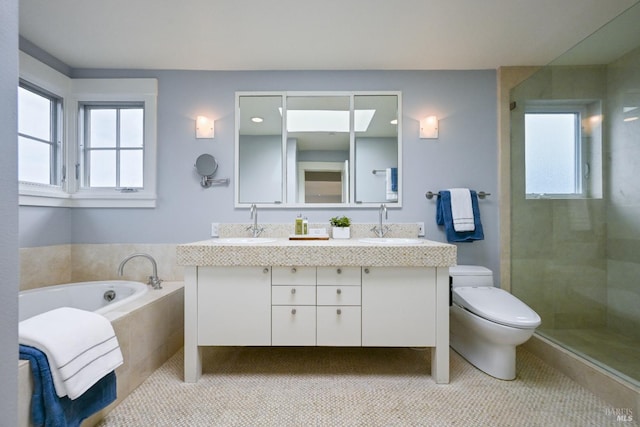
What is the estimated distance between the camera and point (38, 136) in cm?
210

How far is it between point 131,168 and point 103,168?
0.77 ft

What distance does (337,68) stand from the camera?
7.39ft

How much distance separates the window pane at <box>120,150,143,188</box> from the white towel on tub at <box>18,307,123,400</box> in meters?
1.36

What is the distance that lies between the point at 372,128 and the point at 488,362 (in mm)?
1813

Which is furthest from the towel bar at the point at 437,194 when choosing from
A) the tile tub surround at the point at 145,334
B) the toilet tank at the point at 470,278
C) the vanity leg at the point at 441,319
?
the tile tub surround at the point at 145,334

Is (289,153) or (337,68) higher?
(337,68)

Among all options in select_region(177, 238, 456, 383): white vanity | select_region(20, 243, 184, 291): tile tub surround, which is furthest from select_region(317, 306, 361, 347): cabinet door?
select_region(20, 243, 184, 291): tile tub surround

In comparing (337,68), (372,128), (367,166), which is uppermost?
(337,68)

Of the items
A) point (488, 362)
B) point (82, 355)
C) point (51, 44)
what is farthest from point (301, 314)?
point (51, 44)

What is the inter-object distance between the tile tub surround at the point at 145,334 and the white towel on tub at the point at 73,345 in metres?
0.20

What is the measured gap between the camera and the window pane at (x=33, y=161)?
1.98m

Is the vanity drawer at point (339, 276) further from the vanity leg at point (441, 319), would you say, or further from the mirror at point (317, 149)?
the mirror at point (317, 149)

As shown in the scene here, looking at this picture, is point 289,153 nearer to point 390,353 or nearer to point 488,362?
point 390,353

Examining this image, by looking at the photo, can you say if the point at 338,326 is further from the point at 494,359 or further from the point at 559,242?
the point at 559,242
